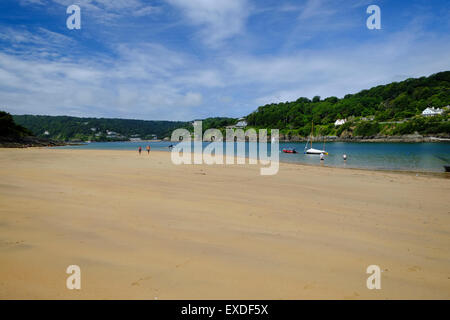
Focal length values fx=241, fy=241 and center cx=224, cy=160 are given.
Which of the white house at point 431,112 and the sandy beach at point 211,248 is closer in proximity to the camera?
the sandy beach at point 211,248

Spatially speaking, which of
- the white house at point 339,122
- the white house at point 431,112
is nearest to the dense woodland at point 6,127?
the white house at point 339,122

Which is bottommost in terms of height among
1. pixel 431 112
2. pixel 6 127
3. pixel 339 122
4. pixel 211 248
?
pixel 211 248

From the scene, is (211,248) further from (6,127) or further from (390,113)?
(390,113)

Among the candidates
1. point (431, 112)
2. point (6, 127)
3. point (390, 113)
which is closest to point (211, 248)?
point (6, 127)

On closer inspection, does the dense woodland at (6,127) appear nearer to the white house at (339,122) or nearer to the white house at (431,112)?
the white house at (339,122)

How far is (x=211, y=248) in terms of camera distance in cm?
427

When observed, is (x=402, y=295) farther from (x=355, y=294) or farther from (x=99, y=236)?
(x=99, y=236)

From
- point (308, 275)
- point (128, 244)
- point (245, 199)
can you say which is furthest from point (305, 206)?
point (128, 244)

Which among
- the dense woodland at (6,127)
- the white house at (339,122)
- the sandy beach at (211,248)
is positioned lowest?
the sandy beach at (211,248)

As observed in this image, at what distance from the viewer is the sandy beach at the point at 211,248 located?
3.10 m

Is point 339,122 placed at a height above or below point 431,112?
below
